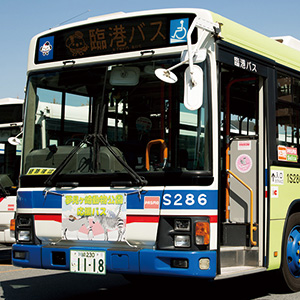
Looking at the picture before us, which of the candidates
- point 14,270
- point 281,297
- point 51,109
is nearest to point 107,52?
point 51,109

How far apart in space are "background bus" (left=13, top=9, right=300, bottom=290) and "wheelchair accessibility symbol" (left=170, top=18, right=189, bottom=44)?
12 mm

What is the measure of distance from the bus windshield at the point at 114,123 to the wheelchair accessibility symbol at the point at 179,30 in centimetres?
24

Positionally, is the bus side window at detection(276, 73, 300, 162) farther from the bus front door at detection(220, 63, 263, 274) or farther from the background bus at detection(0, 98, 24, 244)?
the background bus at detection(0, 98, 24, 244)

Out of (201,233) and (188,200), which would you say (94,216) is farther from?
(201,233)

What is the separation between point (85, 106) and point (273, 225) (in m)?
2.67

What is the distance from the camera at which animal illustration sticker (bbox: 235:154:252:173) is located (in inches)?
302

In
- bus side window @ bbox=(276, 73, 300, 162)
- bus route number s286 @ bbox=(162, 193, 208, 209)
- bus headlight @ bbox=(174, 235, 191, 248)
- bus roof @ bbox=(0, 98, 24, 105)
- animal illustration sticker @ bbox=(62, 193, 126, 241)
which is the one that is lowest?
bus headlight @ bbox=(174, 235, 191, 248)

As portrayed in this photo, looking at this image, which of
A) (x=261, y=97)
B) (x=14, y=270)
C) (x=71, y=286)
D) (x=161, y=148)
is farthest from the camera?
(x=14, y=270)

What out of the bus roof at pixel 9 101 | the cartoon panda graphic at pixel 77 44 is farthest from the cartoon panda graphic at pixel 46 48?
Result: the bus roof at pixel 9 101

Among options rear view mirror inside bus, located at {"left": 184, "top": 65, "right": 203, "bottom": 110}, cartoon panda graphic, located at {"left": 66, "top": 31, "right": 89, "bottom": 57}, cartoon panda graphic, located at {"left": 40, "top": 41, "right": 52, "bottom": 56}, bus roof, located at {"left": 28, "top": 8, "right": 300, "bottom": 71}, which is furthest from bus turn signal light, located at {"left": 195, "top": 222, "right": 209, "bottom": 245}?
cartoon panda graphic, located at {"left": 40, "top": 41, "right": 52, "bottom": 56}

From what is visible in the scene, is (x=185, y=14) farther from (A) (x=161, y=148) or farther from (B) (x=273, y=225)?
(B) (x=273, y=225)

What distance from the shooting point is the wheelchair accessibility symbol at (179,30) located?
6.65 metres

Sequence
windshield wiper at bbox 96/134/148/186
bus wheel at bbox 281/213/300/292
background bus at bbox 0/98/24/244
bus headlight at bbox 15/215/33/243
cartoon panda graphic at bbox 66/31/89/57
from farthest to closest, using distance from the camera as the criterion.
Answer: background bus at bbox 0/98/24/244
bus wheel at bbox 281/213/300/292
cartoon panda graphic at bbox 66/31/89/57
bus headlight at bbox 15/215/33/243
windshield wiper at bbox 96/134/148/186

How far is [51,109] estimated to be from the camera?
750 cm
